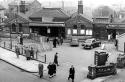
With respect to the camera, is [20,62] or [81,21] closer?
[20,62]

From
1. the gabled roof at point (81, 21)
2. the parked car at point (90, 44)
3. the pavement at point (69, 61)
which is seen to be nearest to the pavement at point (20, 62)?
the pavement at point (69, 61)

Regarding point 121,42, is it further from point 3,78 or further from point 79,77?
point 3,78

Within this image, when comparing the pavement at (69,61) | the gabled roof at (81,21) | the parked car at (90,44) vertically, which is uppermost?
the gabled roof at (81,21)

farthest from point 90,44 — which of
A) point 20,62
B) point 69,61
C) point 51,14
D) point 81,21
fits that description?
point 51,14

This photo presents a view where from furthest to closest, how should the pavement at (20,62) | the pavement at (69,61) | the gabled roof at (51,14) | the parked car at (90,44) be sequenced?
the gabled roof at (51,14), the parked car at (90,44), the pavement at (20,62), the pavement at (69,61)

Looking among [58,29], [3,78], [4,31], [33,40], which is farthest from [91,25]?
[3,78]

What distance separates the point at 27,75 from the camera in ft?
70.8

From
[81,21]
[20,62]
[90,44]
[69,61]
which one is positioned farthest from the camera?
[81,21]

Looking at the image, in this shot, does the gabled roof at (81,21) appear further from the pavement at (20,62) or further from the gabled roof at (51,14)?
the pavement at (20,62)

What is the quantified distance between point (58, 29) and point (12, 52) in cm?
1668

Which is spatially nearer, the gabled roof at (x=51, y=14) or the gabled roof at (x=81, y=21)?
the gabled roof at (x=81, y=21)

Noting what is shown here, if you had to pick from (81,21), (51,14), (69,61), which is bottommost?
(69,61)

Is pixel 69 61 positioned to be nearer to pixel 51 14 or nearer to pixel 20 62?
pixel 20 62

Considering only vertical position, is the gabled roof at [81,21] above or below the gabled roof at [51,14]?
below
